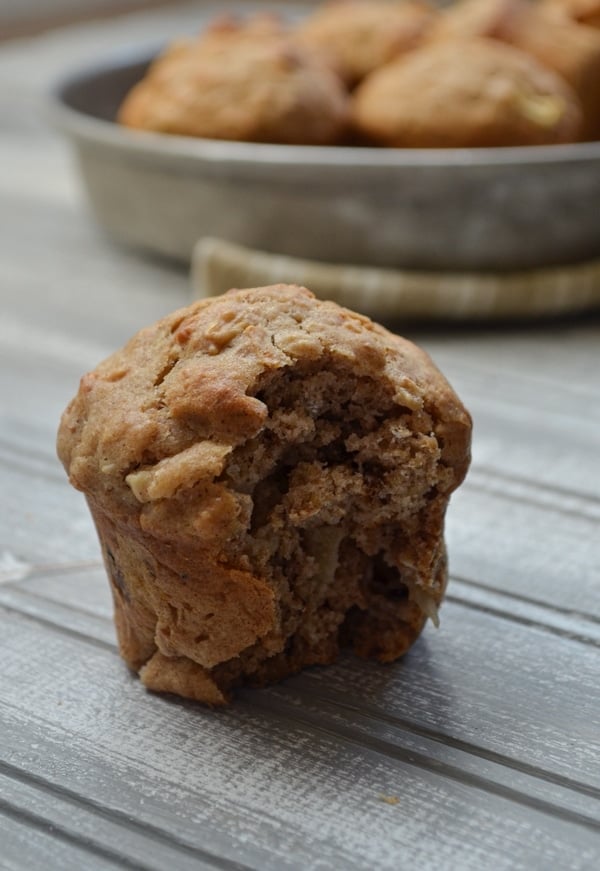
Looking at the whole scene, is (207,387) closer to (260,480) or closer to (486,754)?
(260,480)

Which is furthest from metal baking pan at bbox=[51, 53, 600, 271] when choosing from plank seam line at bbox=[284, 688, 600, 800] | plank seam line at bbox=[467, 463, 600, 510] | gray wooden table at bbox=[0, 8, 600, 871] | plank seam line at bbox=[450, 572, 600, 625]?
plank seam line at bbox=[284, 688, 600, 800]

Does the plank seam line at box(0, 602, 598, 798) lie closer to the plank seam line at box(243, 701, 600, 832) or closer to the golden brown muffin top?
the plank seam line at box(243, 701, 600, 832)

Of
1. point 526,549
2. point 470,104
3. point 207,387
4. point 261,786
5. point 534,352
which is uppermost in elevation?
point 207,387

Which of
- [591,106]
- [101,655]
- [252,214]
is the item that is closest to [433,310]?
[252,214]

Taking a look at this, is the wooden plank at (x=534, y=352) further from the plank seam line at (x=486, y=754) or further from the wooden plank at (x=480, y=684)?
the plank seam line at (x=486, y=754)

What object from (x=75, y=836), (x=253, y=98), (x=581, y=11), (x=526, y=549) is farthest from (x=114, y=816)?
(x=581, y=11)

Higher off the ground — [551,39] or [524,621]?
[551,39]

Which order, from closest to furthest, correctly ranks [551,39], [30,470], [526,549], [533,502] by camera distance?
[526,549] < [533,502] < [30,470] < [551,39]
